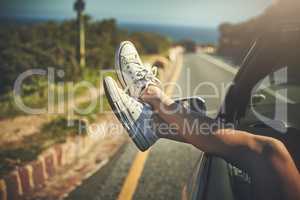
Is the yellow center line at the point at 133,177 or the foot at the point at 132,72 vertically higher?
the foot at the point at 132,72

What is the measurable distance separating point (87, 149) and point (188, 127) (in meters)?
3.73

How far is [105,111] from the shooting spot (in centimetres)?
771

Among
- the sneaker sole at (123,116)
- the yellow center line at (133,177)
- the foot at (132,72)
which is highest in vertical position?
the foot at (132,72)

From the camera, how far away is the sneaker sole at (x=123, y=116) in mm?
2457

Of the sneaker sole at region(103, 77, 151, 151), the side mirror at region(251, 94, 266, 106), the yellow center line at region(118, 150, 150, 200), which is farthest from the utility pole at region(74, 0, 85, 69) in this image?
the side mirror at region(251, 94, 266, 106)

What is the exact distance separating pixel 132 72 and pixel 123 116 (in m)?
0.39

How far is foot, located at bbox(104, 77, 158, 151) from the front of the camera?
246 centimetres

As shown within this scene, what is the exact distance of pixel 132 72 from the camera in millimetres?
2863

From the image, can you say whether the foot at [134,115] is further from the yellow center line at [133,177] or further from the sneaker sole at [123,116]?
the yellow center line at [133,177]

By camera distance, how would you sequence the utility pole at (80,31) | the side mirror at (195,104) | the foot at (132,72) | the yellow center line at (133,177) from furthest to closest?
the utility pole at (80,31), the yellow center line at (133,177), the foot at (132,72), the side mirror at (195,104)

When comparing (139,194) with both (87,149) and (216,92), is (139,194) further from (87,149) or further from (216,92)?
(216,92)

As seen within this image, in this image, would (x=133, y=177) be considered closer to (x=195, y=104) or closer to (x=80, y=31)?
(x=195, y=104)

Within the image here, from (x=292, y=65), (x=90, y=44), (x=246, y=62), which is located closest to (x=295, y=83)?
(x=292, y=65)

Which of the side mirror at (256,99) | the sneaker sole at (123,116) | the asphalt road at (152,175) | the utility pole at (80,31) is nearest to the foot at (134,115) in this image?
the sneaker sole at (123,116)
